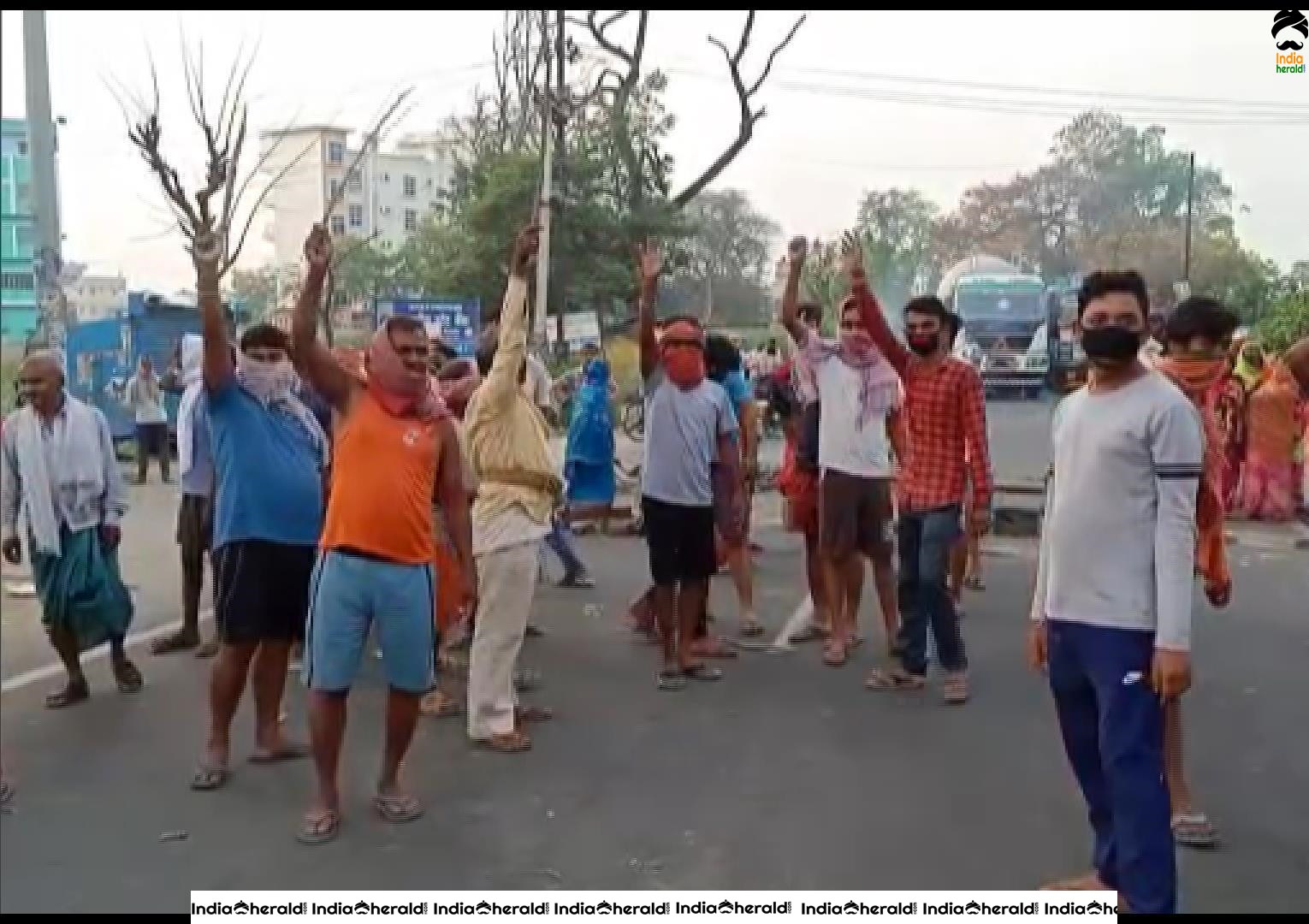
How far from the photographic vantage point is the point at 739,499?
6.43 m

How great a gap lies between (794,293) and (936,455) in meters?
0.99

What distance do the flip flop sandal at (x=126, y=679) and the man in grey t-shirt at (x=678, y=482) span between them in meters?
2.23

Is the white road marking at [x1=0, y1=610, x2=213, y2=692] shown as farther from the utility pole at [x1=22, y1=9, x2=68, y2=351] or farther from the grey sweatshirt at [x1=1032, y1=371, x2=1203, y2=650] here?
the grey sweatshirt at [x1=1032, y1=371, x2=1203, y2=650]

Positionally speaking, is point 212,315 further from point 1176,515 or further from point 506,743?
point 1176,515

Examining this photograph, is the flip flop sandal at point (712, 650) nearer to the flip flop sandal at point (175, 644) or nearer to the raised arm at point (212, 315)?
the flip flop sandal at point (175, 644)

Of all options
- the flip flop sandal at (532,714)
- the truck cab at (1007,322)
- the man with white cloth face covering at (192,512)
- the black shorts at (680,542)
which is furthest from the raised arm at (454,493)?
the truck cab at (1007,322)

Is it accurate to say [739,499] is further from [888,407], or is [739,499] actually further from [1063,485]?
[1063,485]

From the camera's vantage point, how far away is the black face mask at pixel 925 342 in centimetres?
528

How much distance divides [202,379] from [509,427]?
1.08 metres

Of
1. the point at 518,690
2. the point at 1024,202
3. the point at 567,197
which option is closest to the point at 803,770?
the point at 518,690

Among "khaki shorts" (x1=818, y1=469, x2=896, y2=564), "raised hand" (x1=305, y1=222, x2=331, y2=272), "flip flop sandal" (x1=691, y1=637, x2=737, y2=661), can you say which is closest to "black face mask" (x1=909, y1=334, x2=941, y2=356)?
"khaki shorts" (x1=818, y1=469, x2=896, y2=564)

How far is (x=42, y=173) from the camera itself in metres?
4.54

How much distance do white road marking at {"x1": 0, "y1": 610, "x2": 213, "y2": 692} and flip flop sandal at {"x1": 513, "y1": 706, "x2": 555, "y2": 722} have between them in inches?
74.7

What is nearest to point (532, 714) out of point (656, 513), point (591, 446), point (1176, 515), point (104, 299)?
point (656, 513)
